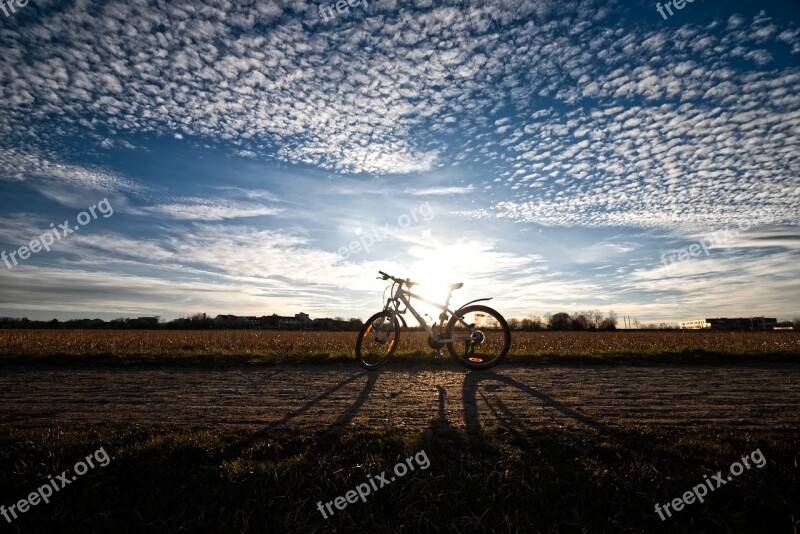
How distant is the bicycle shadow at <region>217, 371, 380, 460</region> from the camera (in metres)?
4.73

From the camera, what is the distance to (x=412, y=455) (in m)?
4.38

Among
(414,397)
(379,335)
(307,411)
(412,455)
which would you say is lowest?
(412,455)

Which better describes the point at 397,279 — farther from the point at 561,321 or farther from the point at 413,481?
the point at 561,321

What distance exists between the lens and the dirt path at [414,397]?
5.65 m

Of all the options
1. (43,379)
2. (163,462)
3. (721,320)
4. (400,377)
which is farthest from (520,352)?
(721,320)

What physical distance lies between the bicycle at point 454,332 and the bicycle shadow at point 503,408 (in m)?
0.93

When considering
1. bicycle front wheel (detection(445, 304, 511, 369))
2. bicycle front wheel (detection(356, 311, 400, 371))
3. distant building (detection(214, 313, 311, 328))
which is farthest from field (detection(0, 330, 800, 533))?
distant building (detection(214, 313, 311, 328))

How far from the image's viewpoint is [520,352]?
12398 mm

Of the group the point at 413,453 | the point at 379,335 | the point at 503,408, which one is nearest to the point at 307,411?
the point at 413,453

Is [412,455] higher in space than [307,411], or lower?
lower

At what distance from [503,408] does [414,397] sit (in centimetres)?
154

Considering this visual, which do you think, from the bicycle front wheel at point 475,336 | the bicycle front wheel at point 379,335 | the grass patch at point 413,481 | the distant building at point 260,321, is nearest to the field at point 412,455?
the grass patch at point 413,481

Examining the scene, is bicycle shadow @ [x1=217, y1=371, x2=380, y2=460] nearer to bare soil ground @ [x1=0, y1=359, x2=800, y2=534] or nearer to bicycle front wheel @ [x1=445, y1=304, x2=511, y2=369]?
bare soil ground @ [x1=0, y1=359, x2=800, y2=534]

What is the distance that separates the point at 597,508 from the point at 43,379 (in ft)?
37.0
